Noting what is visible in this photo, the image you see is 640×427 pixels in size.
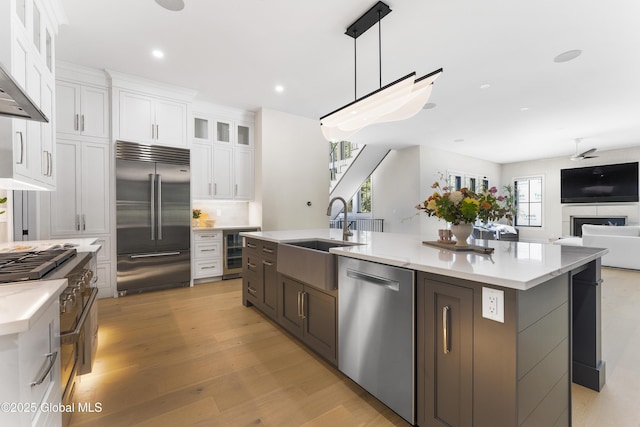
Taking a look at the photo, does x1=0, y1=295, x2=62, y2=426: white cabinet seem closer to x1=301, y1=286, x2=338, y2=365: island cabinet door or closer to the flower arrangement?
x1=301, y1=286, x2=338, y2=365: island cabinet door

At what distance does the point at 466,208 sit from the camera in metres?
1.71

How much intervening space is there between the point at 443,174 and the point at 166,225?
7223mm

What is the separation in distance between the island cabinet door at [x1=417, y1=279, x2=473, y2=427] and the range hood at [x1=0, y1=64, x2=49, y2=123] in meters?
1.82

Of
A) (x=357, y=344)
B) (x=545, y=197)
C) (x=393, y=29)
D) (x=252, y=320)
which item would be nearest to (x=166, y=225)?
(x=252, y=320)

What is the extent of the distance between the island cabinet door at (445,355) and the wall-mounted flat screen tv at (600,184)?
412 inches

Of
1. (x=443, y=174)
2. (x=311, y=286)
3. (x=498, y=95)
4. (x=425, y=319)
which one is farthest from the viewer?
(x=443, y=174)

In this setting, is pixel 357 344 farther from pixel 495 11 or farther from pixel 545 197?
pixel 545 197

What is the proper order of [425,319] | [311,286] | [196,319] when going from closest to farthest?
1. [425,319]
2. [311,286]
3. [196,319]

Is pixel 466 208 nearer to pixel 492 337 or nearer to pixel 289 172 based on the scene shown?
pixel 492 337

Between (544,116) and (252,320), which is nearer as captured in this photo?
(252,320)

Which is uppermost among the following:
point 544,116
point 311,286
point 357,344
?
point 544,116

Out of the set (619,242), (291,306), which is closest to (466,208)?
(291,306)

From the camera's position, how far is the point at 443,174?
8180 millimetres

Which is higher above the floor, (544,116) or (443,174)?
(544,116)
